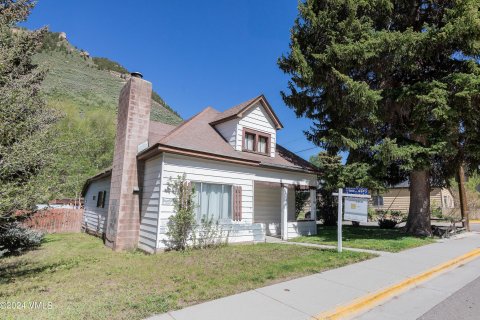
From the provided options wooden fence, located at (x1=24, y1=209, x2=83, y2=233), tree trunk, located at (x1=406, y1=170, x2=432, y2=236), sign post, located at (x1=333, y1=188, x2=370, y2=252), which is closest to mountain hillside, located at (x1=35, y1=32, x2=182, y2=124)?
wooden fence, located at (x1=24, y1=209, x2=83, y2=233)

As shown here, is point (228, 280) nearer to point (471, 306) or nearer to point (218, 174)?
point (471, 306)

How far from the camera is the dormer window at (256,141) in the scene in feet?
47.0

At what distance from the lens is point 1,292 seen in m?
5.65

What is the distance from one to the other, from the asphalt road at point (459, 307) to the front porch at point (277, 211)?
8.38 m

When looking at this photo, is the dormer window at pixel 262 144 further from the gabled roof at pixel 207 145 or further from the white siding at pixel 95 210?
the white siding at pixel 95 210

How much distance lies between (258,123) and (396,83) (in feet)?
26.6

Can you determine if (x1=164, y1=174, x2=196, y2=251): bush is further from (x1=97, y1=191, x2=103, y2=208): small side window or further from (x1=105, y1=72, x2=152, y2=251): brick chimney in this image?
(x1=97, y1=191, x2=103, y2=208): small side window

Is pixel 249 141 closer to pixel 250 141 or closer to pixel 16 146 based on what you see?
pixel 250 141

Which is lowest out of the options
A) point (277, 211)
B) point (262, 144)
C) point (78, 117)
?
point (277, 211)

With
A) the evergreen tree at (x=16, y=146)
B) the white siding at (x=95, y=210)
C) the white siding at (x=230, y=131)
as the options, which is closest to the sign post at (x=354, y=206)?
the white siding at (x=230, y=131)

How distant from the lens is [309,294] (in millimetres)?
5629

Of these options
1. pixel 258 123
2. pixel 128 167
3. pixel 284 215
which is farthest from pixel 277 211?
pixel 128 167

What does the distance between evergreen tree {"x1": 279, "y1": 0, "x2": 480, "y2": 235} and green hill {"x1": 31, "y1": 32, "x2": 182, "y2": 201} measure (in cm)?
1130

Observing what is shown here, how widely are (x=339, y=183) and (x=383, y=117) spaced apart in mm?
4810
